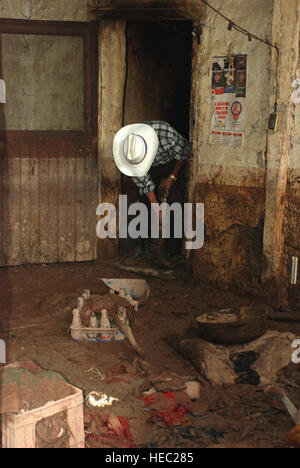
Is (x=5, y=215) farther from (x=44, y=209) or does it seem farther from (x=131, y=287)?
(x=131, y=287)

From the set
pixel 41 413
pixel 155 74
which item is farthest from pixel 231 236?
pixel 41 413

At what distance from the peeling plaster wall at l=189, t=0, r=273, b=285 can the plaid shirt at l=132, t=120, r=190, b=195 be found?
12.1 inches

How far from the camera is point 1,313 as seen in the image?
5.70 meters

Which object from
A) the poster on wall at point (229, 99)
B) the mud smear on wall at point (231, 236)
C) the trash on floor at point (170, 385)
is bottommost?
the trash on floor at point (170, 385)

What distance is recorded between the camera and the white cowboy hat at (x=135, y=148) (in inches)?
249

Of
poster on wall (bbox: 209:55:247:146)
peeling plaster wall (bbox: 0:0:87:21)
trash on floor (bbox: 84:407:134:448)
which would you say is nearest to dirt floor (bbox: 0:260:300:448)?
trash on floor (bbox: 84:407:134:448)

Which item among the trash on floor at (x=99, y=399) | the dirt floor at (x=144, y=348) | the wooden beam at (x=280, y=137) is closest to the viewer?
the dirt floor at (x=144, y=348)

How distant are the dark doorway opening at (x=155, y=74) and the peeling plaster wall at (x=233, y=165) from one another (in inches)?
45.5

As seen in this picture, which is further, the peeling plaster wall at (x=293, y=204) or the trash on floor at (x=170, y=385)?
the peeling plaster wall at (x=293, y=204)

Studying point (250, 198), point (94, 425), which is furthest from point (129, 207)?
point (94, 425)

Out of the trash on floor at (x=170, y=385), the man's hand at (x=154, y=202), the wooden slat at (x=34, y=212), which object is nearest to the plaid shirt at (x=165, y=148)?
the man's hand at (x=154, y=202)

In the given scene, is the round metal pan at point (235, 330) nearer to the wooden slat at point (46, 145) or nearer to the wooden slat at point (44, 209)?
the wooden slat at point (44, 209)

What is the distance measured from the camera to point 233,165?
6.02 metres

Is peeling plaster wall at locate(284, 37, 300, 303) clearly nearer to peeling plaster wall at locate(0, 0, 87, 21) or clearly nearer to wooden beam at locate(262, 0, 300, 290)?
wooden beam at locate(262, 0, 300, 290)
